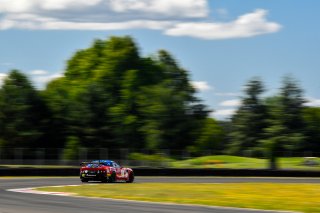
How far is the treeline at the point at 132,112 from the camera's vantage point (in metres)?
77.5

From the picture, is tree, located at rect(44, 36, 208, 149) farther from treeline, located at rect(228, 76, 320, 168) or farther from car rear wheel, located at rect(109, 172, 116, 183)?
car rear wheel, located at rect(109, 172, 116, 183)

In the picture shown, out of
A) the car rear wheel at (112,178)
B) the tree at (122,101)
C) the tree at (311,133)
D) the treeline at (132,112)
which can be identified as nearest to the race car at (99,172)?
the car rear wheel at (112,178)

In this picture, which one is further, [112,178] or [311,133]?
[311,133]

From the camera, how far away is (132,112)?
91125mm

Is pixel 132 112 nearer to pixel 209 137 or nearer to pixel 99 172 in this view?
pixel 209 137

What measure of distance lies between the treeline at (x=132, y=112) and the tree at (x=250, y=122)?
0.15 m

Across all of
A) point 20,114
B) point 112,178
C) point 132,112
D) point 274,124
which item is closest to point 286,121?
point 274,124

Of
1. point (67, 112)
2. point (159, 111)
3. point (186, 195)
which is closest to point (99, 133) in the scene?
point (67, 112)

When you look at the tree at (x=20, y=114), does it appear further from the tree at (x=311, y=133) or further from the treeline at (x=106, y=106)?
the tree at (x=311, y=133)

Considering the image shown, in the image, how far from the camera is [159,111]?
3388 inches

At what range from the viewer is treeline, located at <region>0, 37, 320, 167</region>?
77.5 m

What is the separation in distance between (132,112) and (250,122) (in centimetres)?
2389

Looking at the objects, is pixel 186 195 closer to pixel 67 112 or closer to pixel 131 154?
pixel 131 154

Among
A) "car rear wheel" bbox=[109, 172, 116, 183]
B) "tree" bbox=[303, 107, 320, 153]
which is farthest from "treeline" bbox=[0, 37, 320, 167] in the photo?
"car rear wheel" bbox=[109, 172, 116, 183]
